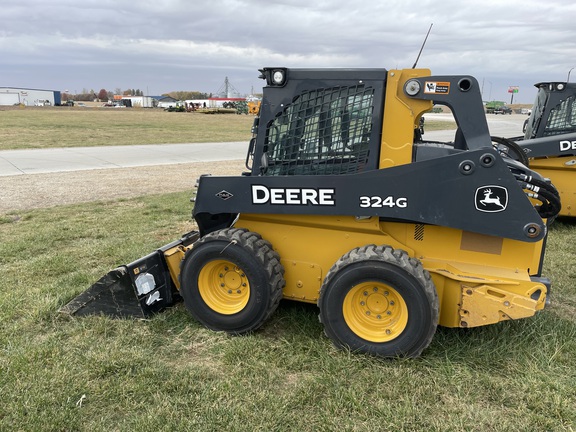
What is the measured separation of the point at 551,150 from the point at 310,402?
5.81m

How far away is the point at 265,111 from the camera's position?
12.3ft

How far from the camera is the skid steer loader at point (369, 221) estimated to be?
331cm

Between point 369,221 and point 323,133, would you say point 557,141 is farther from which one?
point 323,133

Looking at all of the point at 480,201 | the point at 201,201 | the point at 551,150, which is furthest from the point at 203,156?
the point at 480,201

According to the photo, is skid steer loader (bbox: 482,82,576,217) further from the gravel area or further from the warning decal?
the gravel area

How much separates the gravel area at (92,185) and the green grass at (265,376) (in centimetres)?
496

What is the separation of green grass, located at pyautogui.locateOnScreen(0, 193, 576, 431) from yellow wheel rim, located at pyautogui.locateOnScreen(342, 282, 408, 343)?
19cm

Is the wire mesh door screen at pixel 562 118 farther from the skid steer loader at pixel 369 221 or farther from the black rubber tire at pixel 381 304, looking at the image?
the black rubber tire at pixel 381 304

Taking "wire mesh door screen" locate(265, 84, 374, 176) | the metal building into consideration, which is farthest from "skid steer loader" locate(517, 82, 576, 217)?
the metal building

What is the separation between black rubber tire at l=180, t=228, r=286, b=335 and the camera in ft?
12.1

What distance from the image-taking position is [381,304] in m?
3.54

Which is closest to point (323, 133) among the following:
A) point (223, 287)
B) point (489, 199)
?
point (489, 199)

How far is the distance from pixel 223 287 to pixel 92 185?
7666mm

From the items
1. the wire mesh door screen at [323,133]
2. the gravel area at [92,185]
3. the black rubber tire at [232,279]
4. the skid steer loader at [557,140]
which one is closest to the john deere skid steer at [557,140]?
the skid steer loader at [557,140]
